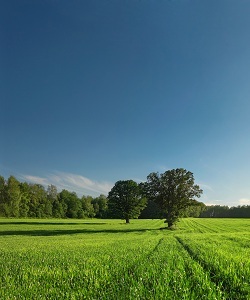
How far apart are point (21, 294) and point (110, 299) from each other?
110 inches

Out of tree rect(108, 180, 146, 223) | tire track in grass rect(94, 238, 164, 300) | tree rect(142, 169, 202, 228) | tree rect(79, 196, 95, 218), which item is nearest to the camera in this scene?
tire track in grass rect(94, 238, 164, 300)

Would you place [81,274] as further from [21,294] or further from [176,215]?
[176,215]

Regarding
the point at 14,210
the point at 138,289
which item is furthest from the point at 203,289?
the point at 14,210

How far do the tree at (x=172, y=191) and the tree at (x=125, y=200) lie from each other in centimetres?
2689

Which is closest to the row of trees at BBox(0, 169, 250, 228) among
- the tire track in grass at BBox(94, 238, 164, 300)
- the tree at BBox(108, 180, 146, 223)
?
the tree at BBox(108, 180, 146, 223)

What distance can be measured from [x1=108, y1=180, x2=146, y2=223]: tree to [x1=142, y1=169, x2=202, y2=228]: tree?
2689 centimetres

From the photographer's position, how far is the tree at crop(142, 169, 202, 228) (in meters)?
62.7

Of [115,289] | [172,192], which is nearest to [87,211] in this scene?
[172,192]

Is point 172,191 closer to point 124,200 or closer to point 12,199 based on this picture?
point 124,200

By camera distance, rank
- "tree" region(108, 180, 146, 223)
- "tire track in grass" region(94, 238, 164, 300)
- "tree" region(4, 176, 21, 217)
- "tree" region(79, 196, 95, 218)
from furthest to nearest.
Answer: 1. "tree" region(79, 196, 95, 218)
2. "tree" region(4, 176, 21, 217)
3. "tree" region(108, 180, 146, 223)
4. "tire track in grass" region(94, 238, 164, 300)

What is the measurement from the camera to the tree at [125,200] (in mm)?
91375

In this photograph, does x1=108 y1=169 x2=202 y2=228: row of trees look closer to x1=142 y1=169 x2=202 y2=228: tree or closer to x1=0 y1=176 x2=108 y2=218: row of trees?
x1=142 y1=169 x2=202 y2=228: tree

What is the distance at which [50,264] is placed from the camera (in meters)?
14.1

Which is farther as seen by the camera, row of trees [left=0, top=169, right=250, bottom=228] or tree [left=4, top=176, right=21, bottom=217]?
tree [left=4, top=176, right=21, bottom=217]
